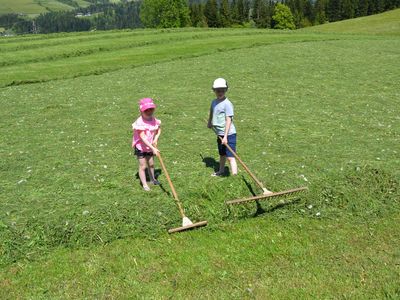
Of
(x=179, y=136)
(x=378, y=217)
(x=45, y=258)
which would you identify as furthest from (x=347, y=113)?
(x=45, y=258)

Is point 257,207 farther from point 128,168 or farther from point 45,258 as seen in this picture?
point 45,258

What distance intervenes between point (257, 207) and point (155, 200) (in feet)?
7.65

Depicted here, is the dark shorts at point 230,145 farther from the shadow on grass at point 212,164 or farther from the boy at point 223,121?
the shadow on grass at point 212,164

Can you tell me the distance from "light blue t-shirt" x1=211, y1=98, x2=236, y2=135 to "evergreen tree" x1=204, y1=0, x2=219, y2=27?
363 ft

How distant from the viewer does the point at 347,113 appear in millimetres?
→ 16766

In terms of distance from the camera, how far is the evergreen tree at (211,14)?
115500mm

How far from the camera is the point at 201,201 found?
9688 millimetres

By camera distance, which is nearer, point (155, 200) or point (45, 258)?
point (45, 258)

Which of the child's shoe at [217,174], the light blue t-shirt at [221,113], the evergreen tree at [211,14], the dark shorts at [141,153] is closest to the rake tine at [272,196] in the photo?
the child's shoe at [217,174]

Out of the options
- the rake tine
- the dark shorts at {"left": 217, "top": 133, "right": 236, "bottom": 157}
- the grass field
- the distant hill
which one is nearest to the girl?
the grass field

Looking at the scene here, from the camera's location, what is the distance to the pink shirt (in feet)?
31.8

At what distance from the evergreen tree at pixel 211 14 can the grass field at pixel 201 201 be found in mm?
99908

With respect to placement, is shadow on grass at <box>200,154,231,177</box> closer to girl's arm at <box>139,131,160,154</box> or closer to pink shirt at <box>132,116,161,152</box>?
pink shirt at <box>132,116,161,152</box>

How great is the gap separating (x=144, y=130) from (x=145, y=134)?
0.12m
